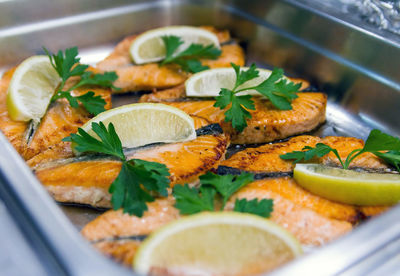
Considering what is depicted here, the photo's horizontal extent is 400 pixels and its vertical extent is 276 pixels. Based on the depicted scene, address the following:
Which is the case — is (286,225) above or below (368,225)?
below

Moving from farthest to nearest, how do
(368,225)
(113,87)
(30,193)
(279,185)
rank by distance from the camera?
(113,87)
(279,185)
(30,193)
(368,225)

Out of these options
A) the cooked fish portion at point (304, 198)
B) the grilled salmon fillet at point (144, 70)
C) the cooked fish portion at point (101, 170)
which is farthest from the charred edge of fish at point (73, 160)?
the grilled salmon fillet at point (144, 70)

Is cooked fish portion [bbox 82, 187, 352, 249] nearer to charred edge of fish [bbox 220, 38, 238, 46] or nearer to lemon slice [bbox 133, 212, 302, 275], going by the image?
lemon slice [bbox 133, 212, 302, 275]

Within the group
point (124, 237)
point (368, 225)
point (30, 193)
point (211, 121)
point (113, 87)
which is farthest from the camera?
point (113, 87)

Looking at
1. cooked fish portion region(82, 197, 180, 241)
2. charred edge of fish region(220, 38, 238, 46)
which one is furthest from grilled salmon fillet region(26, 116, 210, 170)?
charred edge of fish region(220, 38, 238, 46)

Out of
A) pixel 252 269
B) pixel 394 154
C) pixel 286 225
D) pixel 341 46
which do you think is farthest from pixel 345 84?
pixel 252 269

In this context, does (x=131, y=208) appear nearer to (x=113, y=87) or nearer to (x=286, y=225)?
(x=286, y=225)
